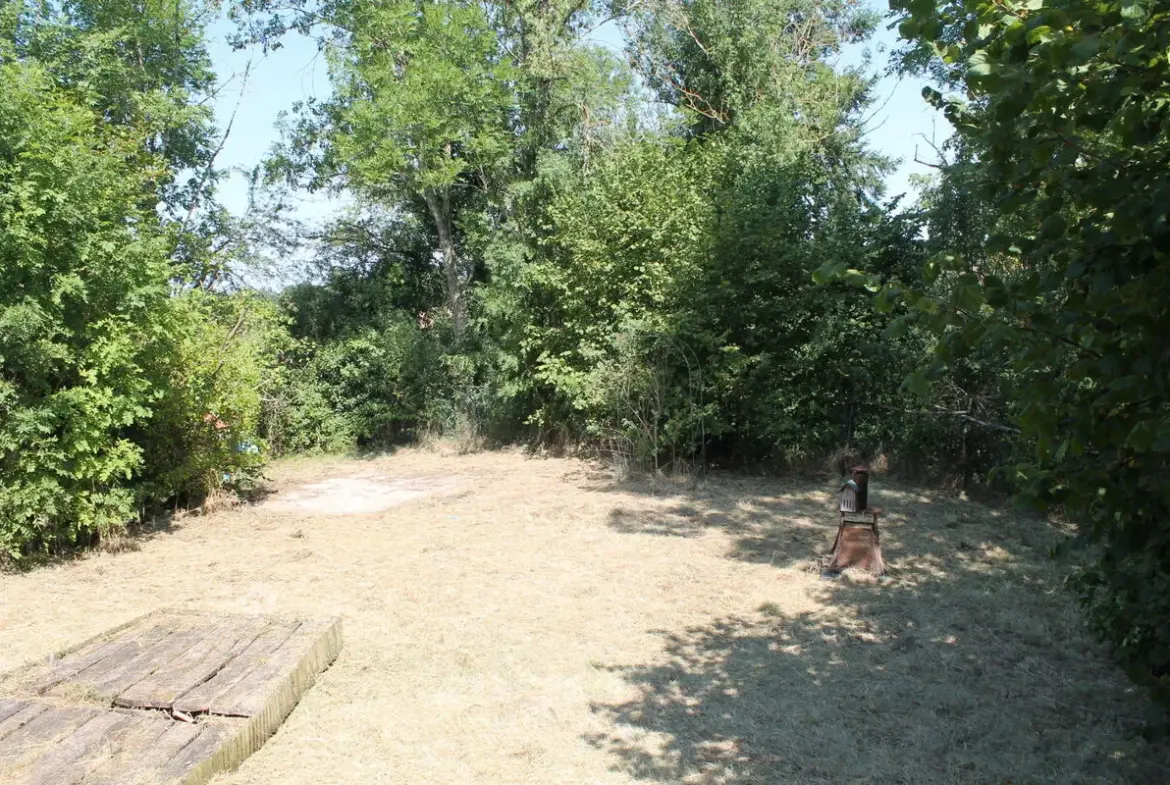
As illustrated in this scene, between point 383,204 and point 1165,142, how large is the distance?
16043 millimetres

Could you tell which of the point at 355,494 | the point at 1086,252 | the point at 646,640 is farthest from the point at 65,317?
the point at 1086,252

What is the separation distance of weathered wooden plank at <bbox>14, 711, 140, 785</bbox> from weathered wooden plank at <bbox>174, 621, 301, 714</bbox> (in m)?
0.24

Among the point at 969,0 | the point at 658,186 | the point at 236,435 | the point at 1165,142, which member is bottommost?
the point at 236,435

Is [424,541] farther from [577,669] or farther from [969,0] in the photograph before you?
[969,0]

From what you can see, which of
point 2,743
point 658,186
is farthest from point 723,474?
point 2,743

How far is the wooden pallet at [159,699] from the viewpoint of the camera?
11.0 ft

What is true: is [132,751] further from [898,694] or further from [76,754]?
[898,694]

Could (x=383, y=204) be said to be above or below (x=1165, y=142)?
above

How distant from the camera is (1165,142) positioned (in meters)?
2.44

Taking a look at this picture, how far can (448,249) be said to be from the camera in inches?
631

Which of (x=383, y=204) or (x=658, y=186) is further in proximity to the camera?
(x=383, y=204)

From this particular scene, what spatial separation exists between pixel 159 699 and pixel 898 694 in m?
3.66

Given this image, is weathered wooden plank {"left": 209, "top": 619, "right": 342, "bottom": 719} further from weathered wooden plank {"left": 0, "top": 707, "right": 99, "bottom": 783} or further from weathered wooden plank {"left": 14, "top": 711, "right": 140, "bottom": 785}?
weathered wooden plank {"left": 0, "top": 707, "right": 99, "bottom": 783}

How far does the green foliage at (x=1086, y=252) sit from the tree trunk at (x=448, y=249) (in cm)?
1355
